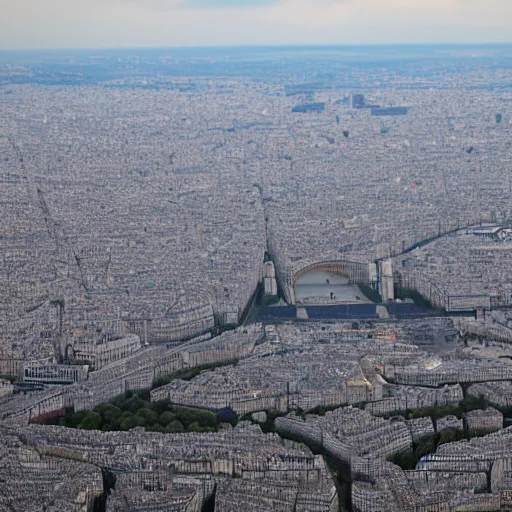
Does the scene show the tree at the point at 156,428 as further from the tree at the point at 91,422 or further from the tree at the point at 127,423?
the tree at the point at 91,422

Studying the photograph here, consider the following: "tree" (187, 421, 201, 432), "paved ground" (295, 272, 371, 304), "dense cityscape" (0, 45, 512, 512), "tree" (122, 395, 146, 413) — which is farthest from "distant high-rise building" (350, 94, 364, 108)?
"tree" (187, 421, 201, 432)

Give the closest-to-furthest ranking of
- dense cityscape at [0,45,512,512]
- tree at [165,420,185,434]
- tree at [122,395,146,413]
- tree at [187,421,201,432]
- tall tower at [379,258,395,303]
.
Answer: dense cityscape at [0,45,512,512] → tree at [165,420,185,434] → tree at [187,421,201,432] → tree at [122,395,146,413] → tall tower at [379,258,395,303]

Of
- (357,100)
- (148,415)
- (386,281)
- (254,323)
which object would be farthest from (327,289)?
(357,100)

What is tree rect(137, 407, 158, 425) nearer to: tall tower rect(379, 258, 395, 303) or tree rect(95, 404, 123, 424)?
tree rect(95, 404, 123, 424)

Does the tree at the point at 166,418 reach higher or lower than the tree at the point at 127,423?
lower

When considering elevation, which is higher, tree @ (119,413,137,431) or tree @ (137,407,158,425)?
tree @ (119,413,137,431)

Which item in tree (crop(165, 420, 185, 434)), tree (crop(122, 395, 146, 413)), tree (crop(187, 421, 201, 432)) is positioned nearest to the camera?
tree (crop(165, 420, 185, 434))

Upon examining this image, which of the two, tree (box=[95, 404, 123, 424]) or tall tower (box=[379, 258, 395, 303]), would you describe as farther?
tall tower (box=[379, 258, 395, 303])

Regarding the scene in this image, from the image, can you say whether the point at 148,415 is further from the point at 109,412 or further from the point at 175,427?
the point at 175,427

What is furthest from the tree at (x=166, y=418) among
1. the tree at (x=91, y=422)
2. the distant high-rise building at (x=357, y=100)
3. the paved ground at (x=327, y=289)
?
the distant high-rise building at (x=357, y=100)

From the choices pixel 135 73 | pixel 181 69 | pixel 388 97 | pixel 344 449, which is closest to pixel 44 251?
pixel 344 449
